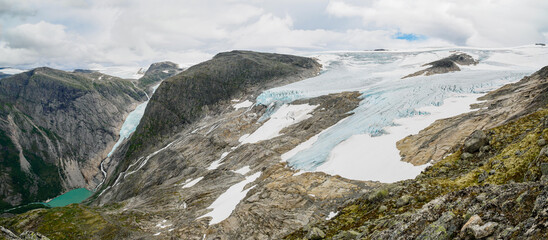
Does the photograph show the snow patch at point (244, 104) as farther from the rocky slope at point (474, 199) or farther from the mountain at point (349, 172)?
the rocky slope at point (474, 199)

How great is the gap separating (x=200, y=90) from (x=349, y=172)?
10544 centimetres

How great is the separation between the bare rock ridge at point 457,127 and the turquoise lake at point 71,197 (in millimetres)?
187172

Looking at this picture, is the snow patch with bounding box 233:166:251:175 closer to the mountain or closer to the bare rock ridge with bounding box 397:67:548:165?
the mountain

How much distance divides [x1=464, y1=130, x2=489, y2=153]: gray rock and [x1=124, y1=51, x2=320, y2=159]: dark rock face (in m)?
103

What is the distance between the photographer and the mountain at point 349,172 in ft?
Answer: 36.4

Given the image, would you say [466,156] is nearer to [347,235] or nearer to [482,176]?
[482,176]

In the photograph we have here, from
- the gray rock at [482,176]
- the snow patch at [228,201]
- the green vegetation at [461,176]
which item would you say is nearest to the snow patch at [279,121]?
the snow patch at [228,201]

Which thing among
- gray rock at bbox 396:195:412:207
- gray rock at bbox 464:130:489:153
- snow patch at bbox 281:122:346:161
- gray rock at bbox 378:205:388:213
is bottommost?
snow patch at bbox 281:122:346:161

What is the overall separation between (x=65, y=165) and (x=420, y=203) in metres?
237

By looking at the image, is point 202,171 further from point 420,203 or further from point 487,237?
point 487,237

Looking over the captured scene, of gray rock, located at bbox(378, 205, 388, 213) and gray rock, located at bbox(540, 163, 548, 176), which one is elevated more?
gray rock, located at bbox(540, 163, 548, 176)

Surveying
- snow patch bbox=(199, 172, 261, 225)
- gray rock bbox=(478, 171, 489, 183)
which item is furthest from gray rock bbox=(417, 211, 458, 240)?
snow patch bbox=(199, 172, 261, 225)

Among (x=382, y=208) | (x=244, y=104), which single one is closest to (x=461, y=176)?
(x=382, y=208)

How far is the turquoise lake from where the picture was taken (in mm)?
159875
